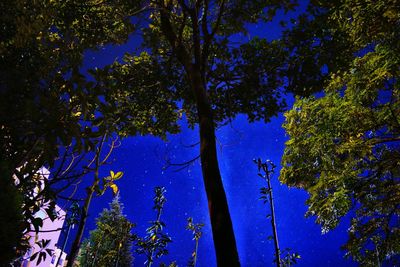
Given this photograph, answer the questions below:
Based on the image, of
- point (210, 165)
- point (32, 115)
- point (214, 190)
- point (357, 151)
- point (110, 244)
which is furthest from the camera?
point (110, 244)

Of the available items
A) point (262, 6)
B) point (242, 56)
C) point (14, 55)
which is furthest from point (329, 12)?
point (14, 55)

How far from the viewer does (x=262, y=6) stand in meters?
8.39

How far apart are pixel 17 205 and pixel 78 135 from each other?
91 cm

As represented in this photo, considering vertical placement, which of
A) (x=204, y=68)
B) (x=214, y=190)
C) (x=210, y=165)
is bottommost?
(x=214, y=190)

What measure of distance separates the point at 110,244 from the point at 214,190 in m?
50.0

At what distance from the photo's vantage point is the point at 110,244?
4984 cm

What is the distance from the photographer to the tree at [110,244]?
42.1 m

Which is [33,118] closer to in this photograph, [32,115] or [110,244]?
[32,115]

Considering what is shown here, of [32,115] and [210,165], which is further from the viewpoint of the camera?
[210,165]

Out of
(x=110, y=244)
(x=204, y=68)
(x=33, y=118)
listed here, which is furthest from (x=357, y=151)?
(x=110, y=244)

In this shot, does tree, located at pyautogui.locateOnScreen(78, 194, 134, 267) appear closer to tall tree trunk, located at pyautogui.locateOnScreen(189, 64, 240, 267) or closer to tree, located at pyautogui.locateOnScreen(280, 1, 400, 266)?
tree, located at pyautogui.locateOnScreen(280, 1, 400, 266)

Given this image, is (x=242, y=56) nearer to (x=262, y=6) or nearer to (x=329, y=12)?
(x=262, y=6)

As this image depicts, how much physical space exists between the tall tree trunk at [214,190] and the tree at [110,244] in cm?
3166

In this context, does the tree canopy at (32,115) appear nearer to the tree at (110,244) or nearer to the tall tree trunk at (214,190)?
the tall tree trunk at (214,190)
